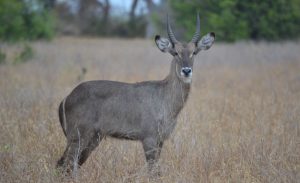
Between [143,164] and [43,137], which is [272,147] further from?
[43,137]

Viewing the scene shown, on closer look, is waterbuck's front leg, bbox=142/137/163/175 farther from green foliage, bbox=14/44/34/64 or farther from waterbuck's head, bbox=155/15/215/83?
green foliage, bbox=14/44/34/64

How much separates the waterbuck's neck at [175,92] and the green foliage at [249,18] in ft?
56.9

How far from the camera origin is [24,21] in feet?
79.9

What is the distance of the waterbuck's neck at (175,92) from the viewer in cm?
619

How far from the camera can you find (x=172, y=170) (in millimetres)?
5676

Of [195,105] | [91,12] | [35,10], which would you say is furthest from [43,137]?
[91,12]

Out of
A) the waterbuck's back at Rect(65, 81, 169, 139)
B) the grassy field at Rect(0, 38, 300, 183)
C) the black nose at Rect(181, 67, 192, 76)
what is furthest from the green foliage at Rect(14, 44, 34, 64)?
the black nose at Rect(181, 67, 192, 76)

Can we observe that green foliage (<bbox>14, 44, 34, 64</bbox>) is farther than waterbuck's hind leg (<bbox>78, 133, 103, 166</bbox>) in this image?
Yes

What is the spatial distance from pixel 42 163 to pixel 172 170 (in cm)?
136

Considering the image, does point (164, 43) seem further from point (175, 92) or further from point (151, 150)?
point (151, 150)

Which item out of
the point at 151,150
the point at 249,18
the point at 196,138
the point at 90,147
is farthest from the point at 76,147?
the point at 249,18

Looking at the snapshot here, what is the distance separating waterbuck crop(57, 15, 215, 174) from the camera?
5.92 m

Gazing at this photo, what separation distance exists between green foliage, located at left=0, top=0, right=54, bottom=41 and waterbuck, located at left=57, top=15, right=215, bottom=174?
1445cm

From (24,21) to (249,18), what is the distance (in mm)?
9916
